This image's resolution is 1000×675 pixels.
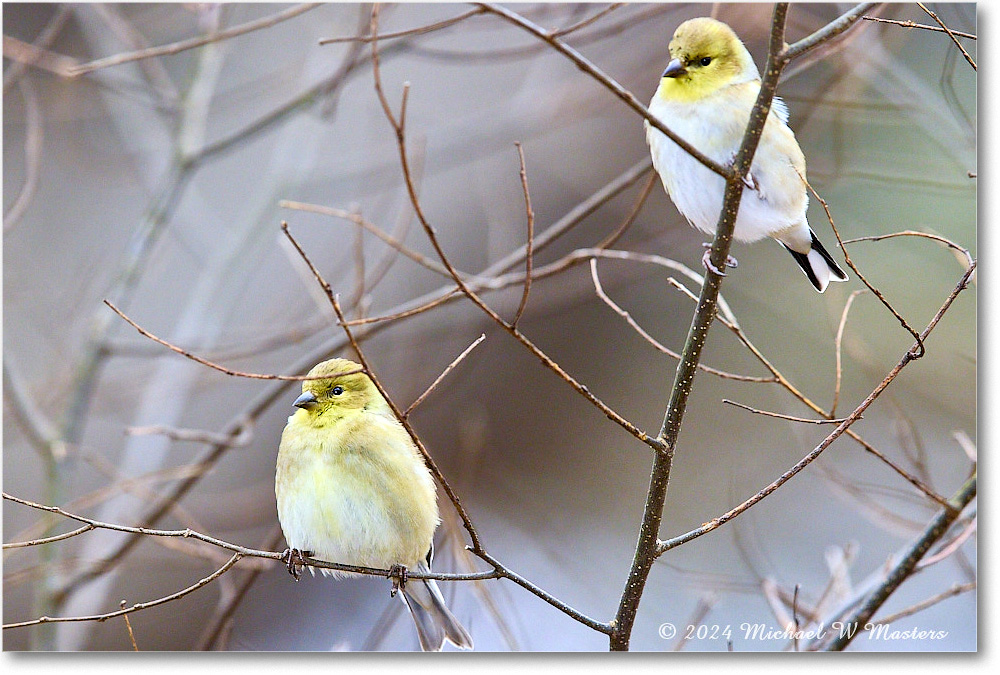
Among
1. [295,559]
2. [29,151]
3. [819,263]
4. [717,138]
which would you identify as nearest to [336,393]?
[295,559]

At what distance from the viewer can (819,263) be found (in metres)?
1.75

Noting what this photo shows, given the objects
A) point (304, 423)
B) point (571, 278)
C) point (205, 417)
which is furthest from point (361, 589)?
point (571, 278)

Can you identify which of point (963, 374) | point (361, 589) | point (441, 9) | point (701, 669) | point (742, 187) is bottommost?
point (701, 669)

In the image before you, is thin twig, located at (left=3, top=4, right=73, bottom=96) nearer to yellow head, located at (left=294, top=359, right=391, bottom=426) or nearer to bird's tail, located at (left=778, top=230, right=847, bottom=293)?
yellow head, located at (left=294, top=359, right=391, bottom=426)

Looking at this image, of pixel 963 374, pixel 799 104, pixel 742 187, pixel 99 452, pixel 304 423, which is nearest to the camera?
pixel 742 187

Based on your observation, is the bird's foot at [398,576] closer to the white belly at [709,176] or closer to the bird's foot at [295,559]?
the bird's foot at [295,559]

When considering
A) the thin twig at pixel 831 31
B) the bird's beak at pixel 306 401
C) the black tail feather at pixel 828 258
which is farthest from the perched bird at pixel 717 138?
the bird's beak at pixel 306 401

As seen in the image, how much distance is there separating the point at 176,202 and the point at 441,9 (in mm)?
910

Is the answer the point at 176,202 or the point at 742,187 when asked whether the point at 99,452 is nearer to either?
the point at 176,202

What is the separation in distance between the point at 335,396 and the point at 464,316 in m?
0.74

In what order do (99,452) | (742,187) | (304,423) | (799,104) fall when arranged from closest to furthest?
(742,187)
(304,423)
(799,104)
(99,452)

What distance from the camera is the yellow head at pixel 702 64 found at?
1547 mm

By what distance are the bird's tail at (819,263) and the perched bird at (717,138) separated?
114mm

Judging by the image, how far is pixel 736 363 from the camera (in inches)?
86.4
